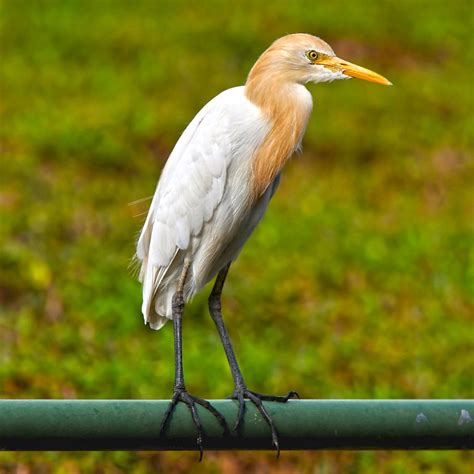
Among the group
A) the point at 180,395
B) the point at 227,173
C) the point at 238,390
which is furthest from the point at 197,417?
the point at 227,173

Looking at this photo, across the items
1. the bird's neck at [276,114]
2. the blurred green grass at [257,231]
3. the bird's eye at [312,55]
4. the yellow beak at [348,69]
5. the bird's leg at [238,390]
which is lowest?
the blurred green grass at [257,231]

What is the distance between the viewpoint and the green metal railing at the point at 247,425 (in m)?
1.47

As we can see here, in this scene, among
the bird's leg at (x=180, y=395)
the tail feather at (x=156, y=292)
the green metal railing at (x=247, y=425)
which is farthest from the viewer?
the tail feather at (x=156, y=292)

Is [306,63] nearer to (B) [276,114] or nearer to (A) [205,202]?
(B) [276,114]

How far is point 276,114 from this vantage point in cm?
208

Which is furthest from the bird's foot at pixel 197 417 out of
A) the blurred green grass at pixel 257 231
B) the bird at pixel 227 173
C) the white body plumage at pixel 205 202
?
the blurred green grass at pixel 257 231

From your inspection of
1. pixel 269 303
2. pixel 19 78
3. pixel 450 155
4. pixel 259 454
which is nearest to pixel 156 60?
pixel 19 78

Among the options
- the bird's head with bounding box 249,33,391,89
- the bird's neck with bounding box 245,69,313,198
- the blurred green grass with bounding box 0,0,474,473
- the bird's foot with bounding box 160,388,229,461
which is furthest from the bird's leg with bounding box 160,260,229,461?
the blurred green grass with bounding box 0,0,474,473

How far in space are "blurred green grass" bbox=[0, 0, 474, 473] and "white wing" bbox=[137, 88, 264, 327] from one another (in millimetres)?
1058

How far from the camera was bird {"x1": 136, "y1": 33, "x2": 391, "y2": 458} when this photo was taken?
6.79 ft

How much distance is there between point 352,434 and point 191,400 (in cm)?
30

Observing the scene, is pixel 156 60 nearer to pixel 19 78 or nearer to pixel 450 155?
pixel 19 78

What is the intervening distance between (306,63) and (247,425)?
0.77 meters

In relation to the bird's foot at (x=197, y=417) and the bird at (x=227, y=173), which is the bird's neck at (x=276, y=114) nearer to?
the bird at (x=227, y=173)
